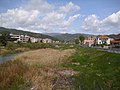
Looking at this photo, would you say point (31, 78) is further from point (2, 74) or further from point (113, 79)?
point (113, 79)

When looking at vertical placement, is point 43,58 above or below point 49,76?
below

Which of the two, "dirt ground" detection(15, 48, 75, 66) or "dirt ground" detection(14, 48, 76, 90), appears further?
"dirt ground" detection(15, 48, 75, 66)

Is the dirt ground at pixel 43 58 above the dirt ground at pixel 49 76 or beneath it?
beneath

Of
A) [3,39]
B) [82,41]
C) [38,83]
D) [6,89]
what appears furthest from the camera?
[82,41]

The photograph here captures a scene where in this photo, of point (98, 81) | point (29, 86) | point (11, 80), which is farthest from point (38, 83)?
point (98, 81)

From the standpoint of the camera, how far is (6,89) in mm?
15305

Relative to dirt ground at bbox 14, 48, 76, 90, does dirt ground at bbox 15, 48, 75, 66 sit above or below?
below

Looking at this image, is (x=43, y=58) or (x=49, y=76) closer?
(x=49, y=76)

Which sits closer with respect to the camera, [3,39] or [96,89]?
[96,89]

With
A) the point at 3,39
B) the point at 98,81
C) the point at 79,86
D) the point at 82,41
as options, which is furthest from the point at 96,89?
the point at 82,41

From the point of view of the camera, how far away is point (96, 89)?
17547 mm

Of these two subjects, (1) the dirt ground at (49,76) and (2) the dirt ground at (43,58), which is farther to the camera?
(2) the dirt ground at (43,58)

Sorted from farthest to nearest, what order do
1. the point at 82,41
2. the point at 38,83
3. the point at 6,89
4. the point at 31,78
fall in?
the point at 82,41, the point at 31,78, the point at 38,83, the point at 6,89

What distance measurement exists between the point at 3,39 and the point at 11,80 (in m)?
101
